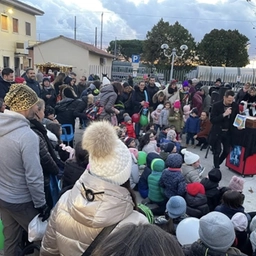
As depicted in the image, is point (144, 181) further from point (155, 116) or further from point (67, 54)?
point (67, 54)

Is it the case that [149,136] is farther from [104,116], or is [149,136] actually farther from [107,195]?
[107,195]

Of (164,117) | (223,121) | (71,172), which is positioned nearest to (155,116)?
(164,117)

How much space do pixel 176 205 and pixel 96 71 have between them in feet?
84.9

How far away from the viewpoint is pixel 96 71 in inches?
1087

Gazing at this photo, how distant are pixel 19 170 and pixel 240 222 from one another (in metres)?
2.07

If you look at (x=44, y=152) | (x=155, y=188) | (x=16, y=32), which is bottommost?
(x=155, y=188)

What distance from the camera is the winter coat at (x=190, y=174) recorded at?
3793 mm

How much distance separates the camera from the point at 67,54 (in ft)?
88.7

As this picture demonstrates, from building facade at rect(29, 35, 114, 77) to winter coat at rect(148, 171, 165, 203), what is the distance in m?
23.8

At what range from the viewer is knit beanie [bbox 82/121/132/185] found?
61.5 inches

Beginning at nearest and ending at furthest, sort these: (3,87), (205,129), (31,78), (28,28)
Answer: (3,87), (31,78), (205,129), (28,28)

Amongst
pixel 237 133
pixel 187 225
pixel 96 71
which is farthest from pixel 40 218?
pixel 96 71

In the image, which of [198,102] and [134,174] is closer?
[134,174]

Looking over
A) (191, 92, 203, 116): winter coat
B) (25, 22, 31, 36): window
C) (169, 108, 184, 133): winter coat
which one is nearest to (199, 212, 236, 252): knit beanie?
(169, 108, 184, 133): winter coat
